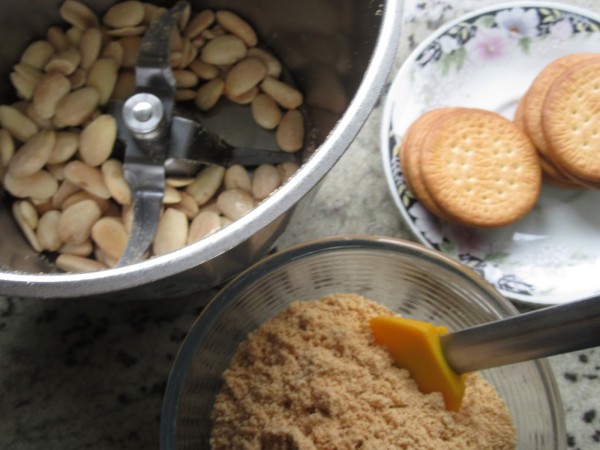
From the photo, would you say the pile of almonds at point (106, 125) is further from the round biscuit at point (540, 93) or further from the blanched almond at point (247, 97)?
the round biscuit at point (540, 93)

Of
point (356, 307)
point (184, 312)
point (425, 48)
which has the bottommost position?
point (184, 312)

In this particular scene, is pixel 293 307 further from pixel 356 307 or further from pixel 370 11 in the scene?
pixel 370 11

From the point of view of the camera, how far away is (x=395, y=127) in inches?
23.2

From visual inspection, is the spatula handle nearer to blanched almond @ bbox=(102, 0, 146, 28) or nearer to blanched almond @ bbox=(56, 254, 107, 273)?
blanched almond @ bbox=(56, 254, 107, 273)

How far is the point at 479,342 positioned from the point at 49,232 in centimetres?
37

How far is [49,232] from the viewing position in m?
0.54

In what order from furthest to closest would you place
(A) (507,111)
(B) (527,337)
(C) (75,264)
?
(A) (507,111) → (C) (75,264) → (B) (527,337)

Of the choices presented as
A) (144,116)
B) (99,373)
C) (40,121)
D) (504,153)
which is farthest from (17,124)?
(504,153)

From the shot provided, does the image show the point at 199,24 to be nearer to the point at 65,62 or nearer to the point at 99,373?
the point at 65,62

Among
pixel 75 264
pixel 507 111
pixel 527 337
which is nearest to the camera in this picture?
pixel 527 337

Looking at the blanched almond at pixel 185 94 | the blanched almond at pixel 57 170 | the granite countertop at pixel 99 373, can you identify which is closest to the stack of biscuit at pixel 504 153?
the granite countertop at pixel 99 373

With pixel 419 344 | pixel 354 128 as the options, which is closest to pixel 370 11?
pixel 354 128

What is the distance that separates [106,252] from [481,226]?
0.33 meters

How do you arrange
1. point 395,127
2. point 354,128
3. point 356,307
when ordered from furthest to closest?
point 395,127 < point 356,307 < point 354,128
